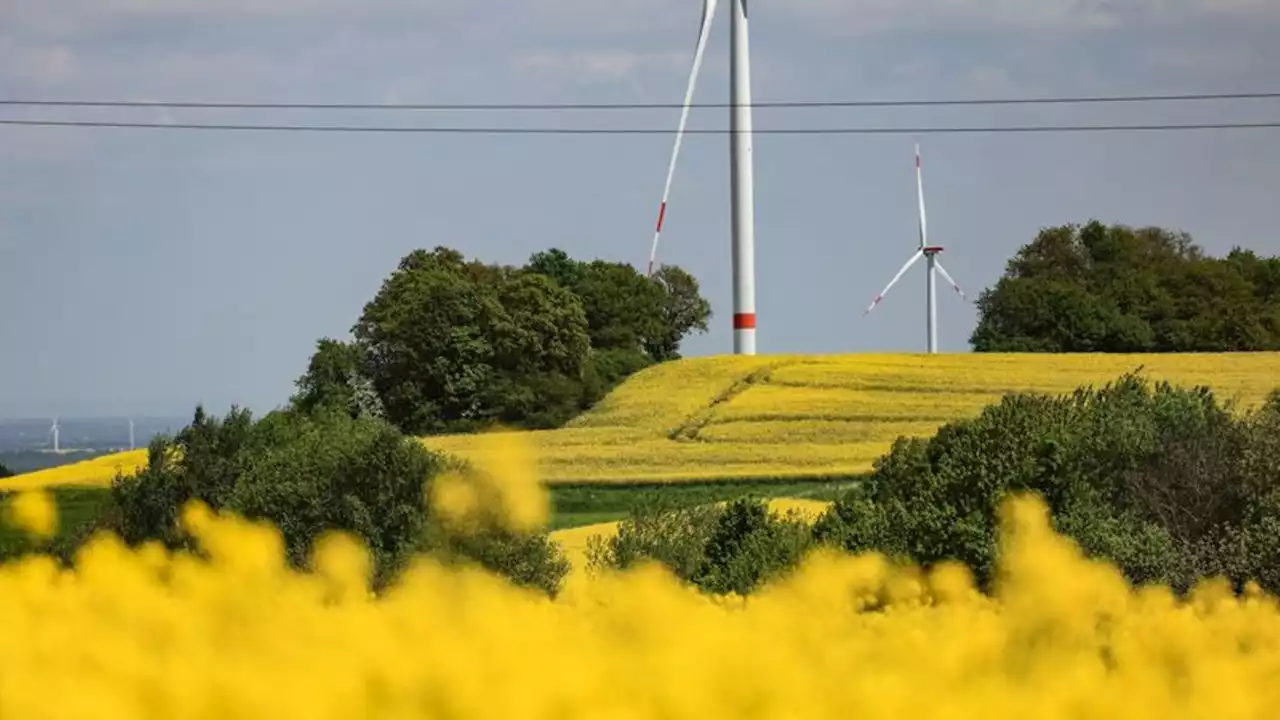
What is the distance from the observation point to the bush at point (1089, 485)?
60.0 feet

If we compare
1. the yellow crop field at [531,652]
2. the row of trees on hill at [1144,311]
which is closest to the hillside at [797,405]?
the row of trees on hill at [1144,311]

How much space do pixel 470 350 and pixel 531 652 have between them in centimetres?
5286

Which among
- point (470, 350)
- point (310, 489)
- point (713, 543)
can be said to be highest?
point (470, 350)

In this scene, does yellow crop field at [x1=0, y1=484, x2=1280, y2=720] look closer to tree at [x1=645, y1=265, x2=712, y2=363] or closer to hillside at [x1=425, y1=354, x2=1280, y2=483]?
hillside at [x1=425, y1=354, x2=1280, y2=483]

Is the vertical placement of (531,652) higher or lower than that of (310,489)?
higher

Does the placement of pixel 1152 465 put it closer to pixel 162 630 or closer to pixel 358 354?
pixel 162 630

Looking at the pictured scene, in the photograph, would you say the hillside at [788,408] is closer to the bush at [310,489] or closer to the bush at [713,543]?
the bush at [310,489]

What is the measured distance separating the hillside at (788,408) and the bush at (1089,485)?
1873 cm

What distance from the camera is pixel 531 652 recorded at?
3.33 meters

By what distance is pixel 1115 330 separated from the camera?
66.1 meters

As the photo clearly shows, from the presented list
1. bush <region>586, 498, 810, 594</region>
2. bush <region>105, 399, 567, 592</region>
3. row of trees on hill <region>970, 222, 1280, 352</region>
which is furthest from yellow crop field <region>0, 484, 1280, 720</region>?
row of trees on hill <region>970, 222, 1280, 352</region>

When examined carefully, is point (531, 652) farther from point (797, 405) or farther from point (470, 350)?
point (470, 350)

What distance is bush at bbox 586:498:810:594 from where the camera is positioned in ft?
60.2

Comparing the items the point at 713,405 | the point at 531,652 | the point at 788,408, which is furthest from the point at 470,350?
the point at 531,652
